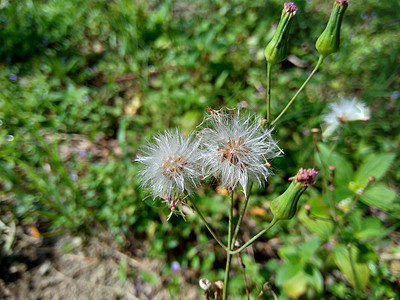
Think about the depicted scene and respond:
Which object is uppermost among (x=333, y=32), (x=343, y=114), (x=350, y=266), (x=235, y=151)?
(x=333, y=32)

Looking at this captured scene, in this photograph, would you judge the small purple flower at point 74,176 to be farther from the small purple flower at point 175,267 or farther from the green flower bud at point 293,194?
the green flower bud at point 293,194

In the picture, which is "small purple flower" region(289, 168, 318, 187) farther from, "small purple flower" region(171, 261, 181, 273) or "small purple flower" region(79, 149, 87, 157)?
"small purple flower" region(79, 149, 87, 157)

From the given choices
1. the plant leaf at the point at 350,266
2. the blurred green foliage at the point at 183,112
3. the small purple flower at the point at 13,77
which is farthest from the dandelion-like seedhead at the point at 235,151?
the small purple flower at the point at 13,77

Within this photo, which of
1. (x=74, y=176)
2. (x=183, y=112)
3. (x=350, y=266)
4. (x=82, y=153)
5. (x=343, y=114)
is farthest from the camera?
(x=183, y=112)

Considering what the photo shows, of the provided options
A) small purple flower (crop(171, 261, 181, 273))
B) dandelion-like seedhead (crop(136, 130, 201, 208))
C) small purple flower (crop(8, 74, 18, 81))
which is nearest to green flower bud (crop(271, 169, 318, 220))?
dandelion-like seedhead (crop(136, 130, 201, 208))

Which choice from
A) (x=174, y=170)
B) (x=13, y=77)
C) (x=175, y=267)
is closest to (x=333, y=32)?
(x=174, y=170)

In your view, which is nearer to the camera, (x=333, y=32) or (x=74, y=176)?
(x=333, y=32)

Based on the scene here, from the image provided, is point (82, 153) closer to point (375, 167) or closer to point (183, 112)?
point (183, 112)
